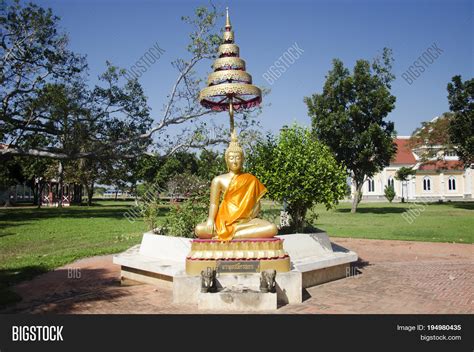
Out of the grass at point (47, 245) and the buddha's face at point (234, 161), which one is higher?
the buddha's face at point (234, 161)

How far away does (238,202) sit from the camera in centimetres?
834

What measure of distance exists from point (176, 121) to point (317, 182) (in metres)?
16.6

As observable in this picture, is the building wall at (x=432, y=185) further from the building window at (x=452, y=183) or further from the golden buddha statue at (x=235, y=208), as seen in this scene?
the golden buddha statue at (x=235, y=208)

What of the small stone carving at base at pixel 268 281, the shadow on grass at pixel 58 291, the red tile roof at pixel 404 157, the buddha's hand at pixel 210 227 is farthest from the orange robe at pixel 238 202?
the red tile roof at pixel 404 157

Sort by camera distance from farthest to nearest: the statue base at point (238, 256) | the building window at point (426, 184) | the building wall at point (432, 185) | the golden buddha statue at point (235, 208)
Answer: the building window at point (426, 184) < the building wall at point (432, 185) < the golden buddha statue at point (235, 208) < the statue base at point (238, 256)

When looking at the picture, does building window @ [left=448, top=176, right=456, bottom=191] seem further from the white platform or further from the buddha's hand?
the buddha's hand

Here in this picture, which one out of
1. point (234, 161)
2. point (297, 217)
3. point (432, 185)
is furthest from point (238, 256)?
point (432, 185)

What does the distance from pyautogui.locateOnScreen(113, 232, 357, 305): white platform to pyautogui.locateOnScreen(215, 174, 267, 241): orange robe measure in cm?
98

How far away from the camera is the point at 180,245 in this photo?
880 centimetres

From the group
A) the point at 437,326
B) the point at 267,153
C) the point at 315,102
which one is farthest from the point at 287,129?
the point at 315,102

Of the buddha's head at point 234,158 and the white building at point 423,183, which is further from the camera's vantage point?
the white building at point 423,183

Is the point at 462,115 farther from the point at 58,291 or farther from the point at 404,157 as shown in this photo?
the point at 58,291

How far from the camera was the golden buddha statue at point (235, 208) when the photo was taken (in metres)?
8.03

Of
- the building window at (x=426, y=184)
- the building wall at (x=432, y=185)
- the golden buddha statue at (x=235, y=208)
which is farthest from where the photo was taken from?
the building window at (x=426, y=184)
